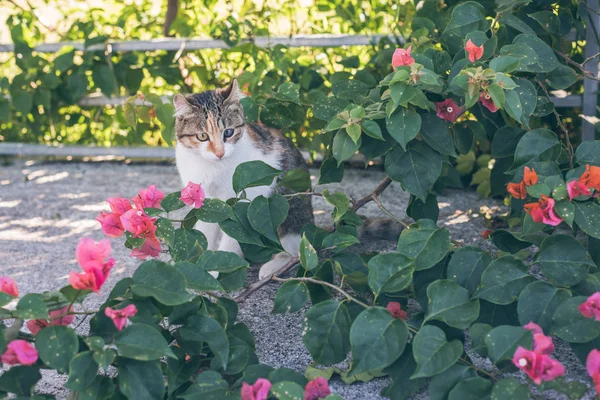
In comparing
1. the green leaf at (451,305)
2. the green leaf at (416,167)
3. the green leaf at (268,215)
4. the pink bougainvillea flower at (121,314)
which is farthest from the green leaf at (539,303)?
the pink bougainvillea flower at (121,314)

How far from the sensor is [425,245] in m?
1.81

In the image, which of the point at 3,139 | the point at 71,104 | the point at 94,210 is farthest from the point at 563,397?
the point at 3,139

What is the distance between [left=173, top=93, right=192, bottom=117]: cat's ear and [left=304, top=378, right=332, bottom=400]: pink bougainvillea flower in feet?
4.17

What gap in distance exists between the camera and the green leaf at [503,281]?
5.64ft

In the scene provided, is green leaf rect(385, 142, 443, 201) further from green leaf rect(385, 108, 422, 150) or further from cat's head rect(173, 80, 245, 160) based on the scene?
cat's head rect(173, 80, 245, 160)

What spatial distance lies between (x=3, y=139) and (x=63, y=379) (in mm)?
2903

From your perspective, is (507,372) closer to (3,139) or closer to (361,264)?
(361,264)

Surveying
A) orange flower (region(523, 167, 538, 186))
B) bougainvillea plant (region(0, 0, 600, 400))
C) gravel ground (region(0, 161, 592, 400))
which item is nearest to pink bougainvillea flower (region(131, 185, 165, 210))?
bougainvillea plant (region(0, 0, 600, 400))

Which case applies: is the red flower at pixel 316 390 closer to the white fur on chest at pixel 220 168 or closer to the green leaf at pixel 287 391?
the green leaf at pixel 287 391

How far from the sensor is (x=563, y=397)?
1681 mm

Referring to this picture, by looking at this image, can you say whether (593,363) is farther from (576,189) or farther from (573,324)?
(576,189)

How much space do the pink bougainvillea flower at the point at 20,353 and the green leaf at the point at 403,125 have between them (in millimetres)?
991

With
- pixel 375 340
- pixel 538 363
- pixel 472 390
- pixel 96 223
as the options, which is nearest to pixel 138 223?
pixel 375 340

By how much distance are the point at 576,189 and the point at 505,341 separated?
1.35 feet
